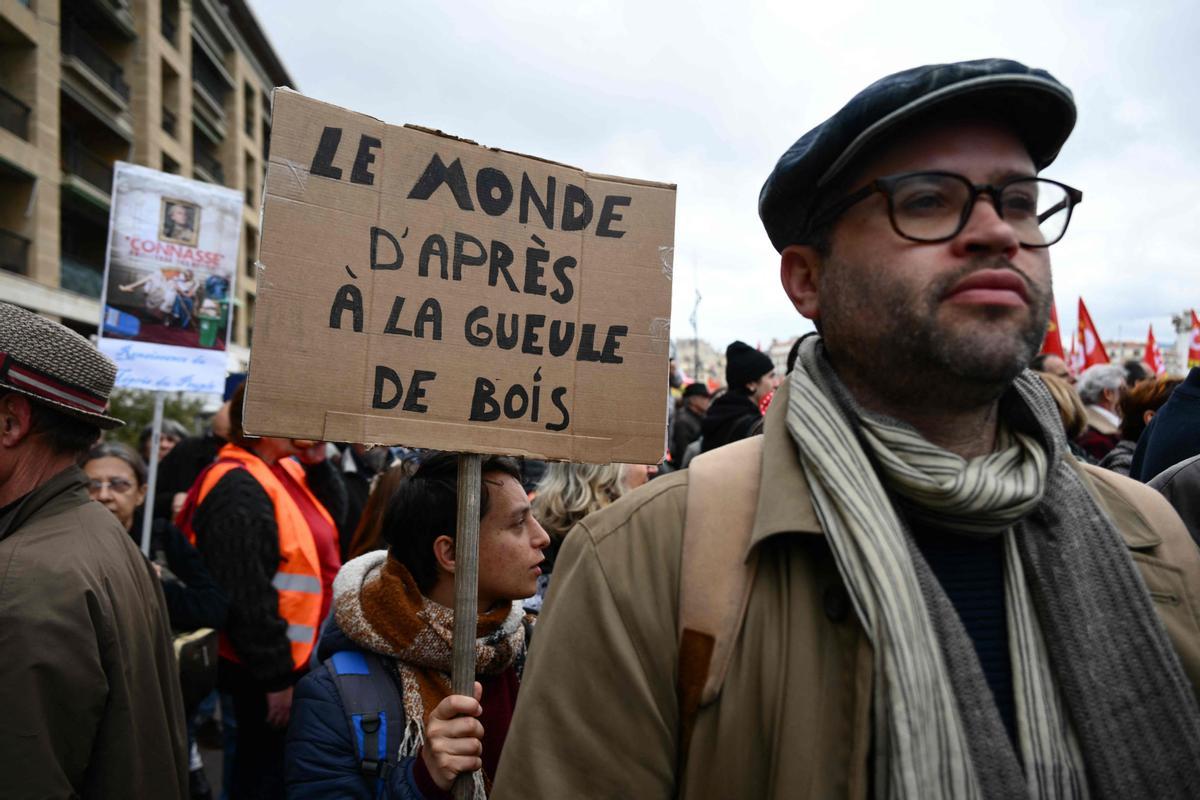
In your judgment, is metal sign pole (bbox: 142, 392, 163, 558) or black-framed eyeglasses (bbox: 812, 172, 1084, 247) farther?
metal sign pole (bbox: 142, 392, 163, 558)

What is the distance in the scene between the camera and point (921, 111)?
1341 millimetres

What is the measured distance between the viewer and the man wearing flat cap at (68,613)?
73.8 inches

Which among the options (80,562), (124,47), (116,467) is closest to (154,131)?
(124,47)

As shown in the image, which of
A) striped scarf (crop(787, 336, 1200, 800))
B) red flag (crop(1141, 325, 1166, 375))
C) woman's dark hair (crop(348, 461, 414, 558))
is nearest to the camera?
striped scarf (crop(787, 336, 1200, 800))

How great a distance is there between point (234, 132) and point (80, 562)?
3450 cm

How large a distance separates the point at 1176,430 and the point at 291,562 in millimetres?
3504

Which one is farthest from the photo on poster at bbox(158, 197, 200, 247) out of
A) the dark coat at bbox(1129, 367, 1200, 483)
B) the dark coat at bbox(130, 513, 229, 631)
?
the dark coat at bbox(1129, 367, 1200, 483)

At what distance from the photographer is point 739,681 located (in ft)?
3.97

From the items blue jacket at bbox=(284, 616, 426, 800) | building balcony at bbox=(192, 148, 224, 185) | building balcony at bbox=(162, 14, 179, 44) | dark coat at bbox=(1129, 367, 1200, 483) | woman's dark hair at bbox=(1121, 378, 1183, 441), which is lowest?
blue jacket at bbox=(284, 616, 426, 800)

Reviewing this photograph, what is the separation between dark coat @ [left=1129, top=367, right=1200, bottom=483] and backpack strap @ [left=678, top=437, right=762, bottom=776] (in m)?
1.86

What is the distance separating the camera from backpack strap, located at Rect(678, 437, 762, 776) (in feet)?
3.99

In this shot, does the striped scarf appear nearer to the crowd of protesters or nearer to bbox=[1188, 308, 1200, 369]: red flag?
the crowd of protesters

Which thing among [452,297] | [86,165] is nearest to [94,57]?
[86,165]

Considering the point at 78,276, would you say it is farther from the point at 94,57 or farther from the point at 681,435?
the point at 681,435
